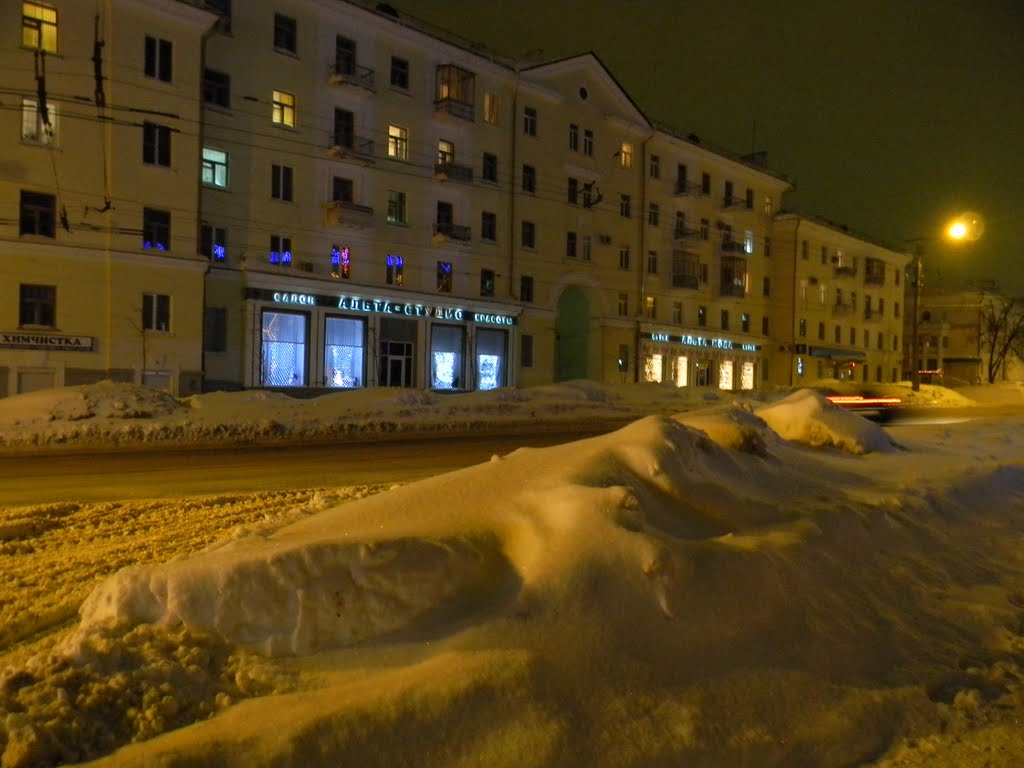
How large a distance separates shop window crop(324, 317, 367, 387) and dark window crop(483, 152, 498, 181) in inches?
430

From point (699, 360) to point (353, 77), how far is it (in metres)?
29.2

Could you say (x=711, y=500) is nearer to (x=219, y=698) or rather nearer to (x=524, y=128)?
(x=219, y=698)

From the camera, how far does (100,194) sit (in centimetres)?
2733

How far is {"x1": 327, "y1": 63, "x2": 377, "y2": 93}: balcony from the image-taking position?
3372cm

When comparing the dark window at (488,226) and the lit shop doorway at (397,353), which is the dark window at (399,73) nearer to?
the dark window at (488,226)

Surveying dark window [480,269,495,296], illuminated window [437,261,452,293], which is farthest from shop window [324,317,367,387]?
dark window [480,269,495,296]

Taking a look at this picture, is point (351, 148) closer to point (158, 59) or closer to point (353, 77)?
point (353, 77)

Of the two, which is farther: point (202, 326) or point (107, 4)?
point (202, 326)

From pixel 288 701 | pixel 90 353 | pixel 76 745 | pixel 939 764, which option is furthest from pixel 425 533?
pixel 90 353

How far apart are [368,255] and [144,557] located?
3039 cm

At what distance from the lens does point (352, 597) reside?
3.95m

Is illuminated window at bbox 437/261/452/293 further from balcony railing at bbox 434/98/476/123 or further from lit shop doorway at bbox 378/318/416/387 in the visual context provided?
balcony railing at bbox 434/98/476/123

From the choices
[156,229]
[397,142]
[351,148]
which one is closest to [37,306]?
[156,229]

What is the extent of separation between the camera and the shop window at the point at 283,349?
3183 centimetres
